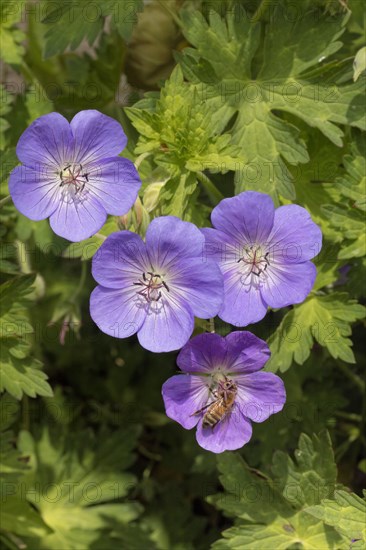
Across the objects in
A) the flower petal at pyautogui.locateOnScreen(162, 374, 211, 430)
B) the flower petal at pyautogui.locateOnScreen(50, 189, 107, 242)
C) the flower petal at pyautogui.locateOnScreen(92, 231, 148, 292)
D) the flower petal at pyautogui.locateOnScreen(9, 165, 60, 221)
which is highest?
the flower petal at pyautogui.locateOnScreen(9, 165, 60, 221)

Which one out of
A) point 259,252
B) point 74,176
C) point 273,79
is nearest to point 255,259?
point 259,252

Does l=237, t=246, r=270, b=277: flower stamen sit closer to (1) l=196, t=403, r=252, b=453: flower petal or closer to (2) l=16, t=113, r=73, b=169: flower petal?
(1) l=196, t=403, r=252, b=453: flower petal

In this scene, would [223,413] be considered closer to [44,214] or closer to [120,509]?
[44,214]

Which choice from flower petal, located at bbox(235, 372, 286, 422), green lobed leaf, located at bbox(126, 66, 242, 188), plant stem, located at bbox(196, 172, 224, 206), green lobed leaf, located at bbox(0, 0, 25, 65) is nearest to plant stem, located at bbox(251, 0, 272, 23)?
green lobed leaf, located at bbox(126, 66, 242, 188)

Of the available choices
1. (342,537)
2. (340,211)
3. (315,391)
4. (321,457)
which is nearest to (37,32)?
(340,211)

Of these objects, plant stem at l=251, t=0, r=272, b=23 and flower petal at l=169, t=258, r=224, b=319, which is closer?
flower petal at l=169, t=258, r=224, b=319

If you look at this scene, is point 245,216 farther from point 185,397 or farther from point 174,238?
point 185,397
